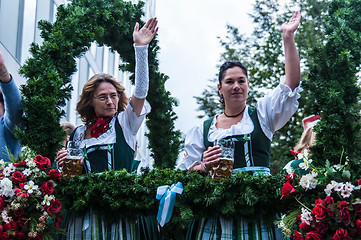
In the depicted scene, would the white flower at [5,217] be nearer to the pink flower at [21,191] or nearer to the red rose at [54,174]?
the pink flower at [21,191]

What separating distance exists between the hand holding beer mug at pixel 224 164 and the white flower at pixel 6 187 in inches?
46.7

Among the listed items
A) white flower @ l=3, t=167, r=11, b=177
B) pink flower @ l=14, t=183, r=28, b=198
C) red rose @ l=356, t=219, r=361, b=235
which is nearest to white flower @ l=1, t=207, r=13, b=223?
pink flower @ l=14, t=183, r=28, b=198

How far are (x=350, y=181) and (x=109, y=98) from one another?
80.4 inches

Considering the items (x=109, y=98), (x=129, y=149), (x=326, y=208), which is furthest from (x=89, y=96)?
(x=326, y=208)

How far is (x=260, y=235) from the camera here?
8.93 ft

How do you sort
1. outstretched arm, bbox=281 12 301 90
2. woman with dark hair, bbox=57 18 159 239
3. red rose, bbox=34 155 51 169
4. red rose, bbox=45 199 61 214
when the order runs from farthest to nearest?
woman with dark hair, bbox=57 18 159 239 → outstretched arm, bbox=281 12 301 90 → red rose, bbox=34 155 51 169 → red rose, bbox=45 199 61 214

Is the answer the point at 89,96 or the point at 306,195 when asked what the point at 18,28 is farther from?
the point at 306,195

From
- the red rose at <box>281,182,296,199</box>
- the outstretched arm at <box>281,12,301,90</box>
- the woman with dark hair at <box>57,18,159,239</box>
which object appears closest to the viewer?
the red rose at <box>281,182,296,199</box>

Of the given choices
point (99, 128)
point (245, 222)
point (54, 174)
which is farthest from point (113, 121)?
point (245, 222)

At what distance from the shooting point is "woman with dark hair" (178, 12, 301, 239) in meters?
2.76

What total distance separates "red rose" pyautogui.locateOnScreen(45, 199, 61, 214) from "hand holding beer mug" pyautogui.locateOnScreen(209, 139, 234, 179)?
0.93m

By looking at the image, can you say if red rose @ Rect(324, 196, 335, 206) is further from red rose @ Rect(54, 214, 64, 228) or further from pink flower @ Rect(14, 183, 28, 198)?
pink flower @ Rect(14, 183, 28, 198)

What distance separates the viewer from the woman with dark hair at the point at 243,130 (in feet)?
9.04

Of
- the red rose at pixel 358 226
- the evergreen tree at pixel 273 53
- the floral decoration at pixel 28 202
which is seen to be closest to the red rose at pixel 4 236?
the floral decoration at pixel 28 202
